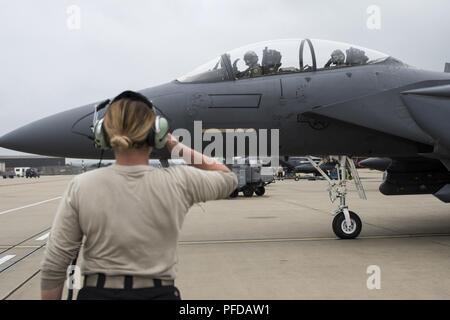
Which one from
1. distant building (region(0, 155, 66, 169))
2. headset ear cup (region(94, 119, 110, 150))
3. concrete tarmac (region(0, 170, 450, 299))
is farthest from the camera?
distant building (region(0, 155, 66, 169))

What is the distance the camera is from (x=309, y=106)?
6977mm

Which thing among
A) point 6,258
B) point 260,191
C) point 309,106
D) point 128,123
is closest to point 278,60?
point 309,106

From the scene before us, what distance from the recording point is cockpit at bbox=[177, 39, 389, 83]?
7102mm

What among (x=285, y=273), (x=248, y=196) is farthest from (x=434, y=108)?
(x=248, y=196)

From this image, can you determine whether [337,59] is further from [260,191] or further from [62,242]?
[260,191]

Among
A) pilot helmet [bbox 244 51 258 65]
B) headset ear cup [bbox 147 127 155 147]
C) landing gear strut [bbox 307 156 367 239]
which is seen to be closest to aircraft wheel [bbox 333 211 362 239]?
landing gear strut [bbox 307 156 367 239]

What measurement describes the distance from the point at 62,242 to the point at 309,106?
5591mm

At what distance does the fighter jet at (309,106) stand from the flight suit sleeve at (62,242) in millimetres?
4756

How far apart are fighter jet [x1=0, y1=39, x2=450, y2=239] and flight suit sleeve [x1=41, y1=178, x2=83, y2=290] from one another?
4756 millimetres

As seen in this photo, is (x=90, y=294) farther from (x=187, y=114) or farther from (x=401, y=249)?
(x=401, y=249)

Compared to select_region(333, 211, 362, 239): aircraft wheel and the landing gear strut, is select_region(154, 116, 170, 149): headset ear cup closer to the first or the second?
the landing gear strut

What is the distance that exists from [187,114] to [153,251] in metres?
5.01

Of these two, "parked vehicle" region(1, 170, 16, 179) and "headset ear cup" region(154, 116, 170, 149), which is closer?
"headset ear cup" region(154, 116, 170, 149)

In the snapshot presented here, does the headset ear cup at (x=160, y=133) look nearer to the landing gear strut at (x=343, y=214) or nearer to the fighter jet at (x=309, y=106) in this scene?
the fighter jet at (x=309, y=106)
